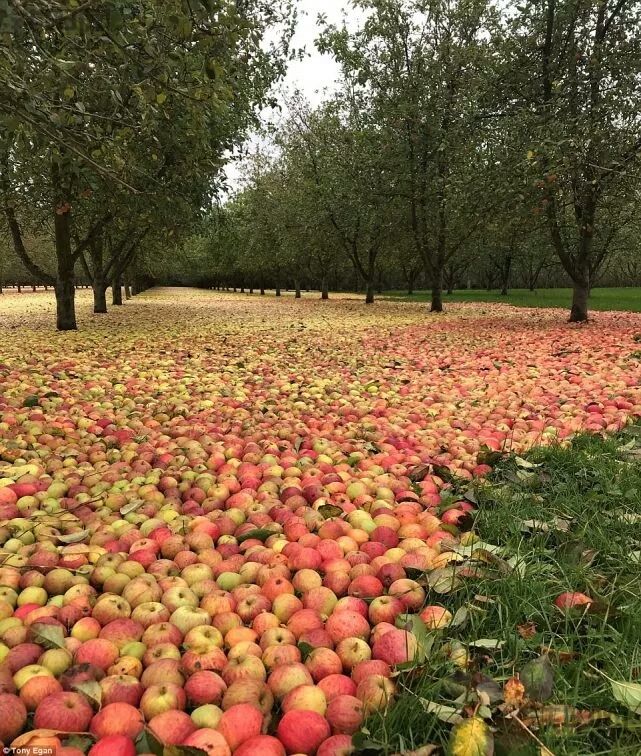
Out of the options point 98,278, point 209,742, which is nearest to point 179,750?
point 209,742

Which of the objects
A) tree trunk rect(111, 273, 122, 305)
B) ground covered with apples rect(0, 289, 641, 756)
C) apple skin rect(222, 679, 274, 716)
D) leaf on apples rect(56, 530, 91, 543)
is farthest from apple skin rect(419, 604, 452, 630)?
tree trunk rect(111, 273, 122, 305)

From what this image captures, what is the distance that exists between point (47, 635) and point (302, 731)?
3.46ft

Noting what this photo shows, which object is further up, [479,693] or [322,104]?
[322,104]

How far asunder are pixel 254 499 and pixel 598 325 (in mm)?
13467

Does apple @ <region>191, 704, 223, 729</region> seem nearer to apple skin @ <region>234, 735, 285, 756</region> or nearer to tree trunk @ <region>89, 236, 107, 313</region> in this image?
apple skin @ <region>234, 735, 285, 756</region>

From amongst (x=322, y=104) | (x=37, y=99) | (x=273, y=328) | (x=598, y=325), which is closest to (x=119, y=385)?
(x=37, y=99)

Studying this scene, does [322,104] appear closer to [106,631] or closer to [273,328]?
[273,328]

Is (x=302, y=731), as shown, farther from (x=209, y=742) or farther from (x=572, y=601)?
(x=572, y=601)

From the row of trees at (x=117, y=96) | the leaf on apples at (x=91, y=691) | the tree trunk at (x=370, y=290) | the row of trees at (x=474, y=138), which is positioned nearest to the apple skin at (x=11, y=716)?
the leaf on apples at (x=91, y=691)

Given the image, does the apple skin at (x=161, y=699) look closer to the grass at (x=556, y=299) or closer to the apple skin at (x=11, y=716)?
the apple skin at (x=11, y=716)

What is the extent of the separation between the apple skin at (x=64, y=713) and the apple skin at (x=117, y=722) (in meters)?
0.04

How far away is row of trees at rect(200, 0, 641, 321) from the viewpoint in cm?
1223

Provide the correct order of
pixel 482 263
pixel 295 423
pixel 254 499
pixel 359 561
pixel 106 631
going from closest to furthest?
pixel 106 631 < pixel 359 561 < pixel 254 499 < pixel 295 423 < pixel 482 263

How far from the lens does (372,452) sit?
4.41m
